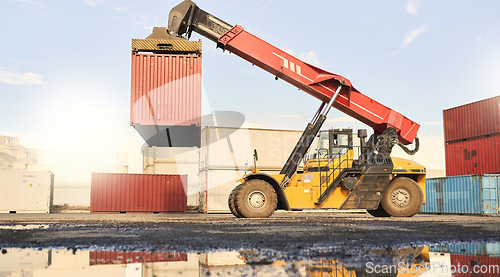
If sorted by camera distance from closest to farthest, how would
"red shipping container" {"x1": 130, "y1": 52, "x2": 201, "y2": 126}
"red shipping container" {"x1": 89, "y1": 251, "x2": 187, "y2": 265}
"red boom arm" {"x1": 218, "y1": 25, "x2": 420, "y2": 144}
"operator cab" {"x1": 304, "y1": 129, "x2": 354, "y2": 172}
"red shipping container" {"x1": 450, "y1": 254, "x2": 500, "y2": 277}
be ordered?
"red shipping container" {"x1": 450, "y1": 254, "x2": 500, "y2": 277} < "red shipping container" {"x1": 89, "y1": 251, "x2": 187, "y2": 265} < "red boom arm" {"x1": 218, "y1": 25, "x2": 420, "y2": 144} < "operator cab" {"x1": 304, "y1": 129, "x2": 354, "y2": 172} < "red shipping container" {"x1": 130, "y1": 52, "x2": 201, "y2": 126}

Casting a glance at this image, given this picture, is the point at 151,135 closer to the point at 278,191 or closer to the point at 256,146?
the point at 256,146

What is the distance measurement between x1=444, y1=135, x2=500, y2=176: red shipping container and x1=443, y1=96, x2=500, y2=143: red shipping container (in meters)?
0.40

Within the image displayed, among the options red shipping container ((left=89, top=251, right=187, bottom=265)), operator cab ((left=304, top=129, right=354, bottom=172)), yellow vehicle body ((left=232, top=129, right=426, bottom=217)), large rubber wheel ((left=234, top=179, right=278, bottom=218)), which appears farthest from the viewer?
operator cab ((left=304, top=129, right=354, bottom=172))

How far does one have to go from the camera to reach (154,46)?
22.9m

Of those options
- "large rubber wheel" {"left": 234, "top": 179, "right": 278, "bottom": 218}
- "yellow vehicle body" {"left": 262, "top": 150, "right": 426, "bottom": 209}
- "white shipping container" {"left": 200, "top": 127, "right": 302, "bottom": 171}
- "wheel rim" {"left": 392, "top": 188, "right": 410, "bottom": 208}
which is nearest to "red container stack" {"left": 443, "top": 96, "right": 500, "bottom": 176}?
"white shipping container" {"left": 200, "top": 127, "right": 302, "bottom": 171}

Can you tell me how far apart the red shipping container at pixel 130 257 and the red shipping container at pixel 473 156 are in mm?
22128

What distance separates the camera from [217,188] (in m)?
24.5

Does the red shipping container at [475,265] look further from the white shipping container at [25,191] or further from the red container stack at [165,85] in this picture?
the white shipping container at [25,191]

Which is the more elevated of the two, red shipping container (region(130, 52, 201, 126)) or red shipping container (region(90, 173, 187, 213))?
red shipping container (region(130, 52, 201, 126))

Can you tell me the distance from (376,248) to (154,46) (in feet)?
→ 65.5

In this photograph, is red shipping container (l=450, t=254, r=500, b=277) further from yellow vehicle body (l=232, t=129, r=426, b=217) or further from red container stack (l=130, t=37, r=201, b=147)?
red container stack (l=130, t=37, r=201, b=147)

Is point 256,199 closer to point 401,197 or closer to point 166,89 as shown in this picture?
point 401,197

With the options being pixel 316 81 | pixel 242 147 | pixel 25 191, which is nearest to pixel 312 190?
pixel 316 81

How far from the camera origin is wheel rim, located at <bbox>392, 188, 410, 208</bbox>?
1370 centimetres
